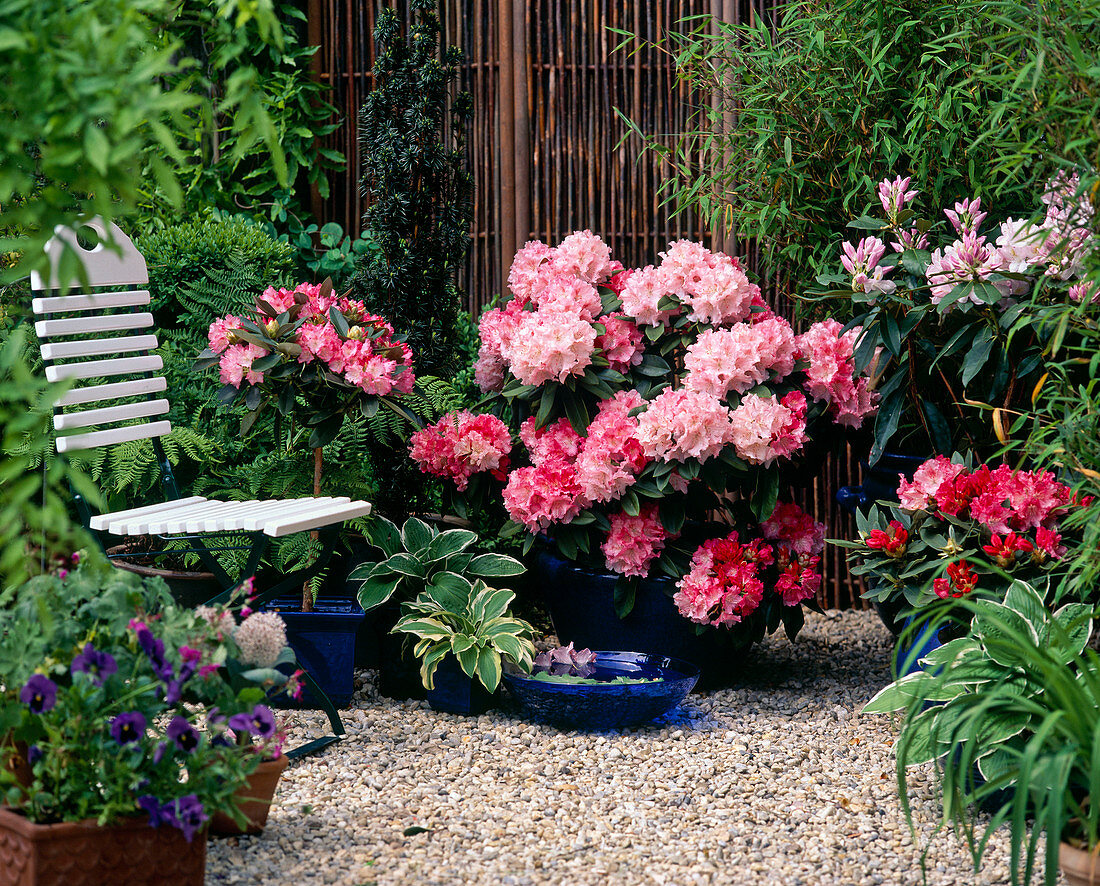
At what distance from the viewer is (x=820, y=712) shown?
307cm

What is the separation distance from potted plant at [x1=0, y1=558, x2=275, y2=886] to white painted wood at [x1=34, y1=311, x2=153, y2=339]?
113 centimetres

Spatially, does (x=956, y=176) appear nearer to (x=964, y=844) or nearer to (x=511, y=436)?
(x=511, y=436)

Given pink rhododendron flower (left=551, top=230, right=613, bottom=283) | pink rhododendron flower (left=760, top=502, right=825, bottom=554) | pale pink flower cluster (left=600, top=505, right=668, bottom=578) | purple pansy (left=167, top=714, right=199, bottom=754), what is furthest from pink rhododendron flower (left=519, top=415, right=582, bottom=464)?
purple pansy (left=167, top=714, right=199, bottom=754)

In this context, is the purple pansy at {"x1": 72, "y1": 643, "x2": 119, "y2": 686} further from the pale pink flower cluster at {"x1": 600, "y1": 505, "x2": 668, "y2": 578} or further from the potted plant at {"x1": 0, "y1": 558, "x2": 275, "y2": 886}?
the pale pink flower cluster at {"x1": 600, "y1": 505, "x2": 668, "y2": 578}

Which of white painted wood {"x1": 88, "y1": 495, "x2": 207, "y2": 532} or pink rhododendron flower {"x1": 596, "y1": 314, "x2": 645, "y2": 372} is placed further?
pink rhododendron flower {"x1": 596, "y1": 314, "x2": 645, "y2": 372}

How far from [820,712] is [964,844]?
0.88 metres

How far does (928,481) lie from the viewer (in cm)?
279

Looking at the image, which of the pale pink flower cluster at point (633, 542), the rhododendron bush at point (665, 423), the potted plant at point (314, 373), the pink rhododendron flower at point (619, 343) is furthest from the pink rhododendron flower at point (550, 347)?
the pale pink flower cluster at point (633, 542)

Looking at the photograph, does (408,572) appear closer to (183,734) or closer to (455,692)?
(455,692)

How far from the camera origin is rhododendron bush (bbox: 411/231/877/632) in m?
3.00

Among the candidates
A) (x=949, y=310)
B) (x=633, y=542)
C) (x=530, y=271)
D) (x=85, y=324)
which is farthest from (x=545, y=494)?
(x=85, y=324)

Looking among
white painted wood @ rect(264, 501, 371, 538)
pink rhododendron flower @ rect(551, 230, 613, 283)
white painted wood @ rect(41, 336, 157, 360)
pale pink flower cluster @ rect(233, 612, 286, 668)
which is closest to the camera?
pale pink flower cluster @ rect(233, 612, 286, 668)

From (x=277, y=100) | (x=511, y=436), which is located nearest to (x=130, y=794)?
(x=511, y=436)

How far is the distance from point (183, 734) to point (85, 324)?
151 cm
